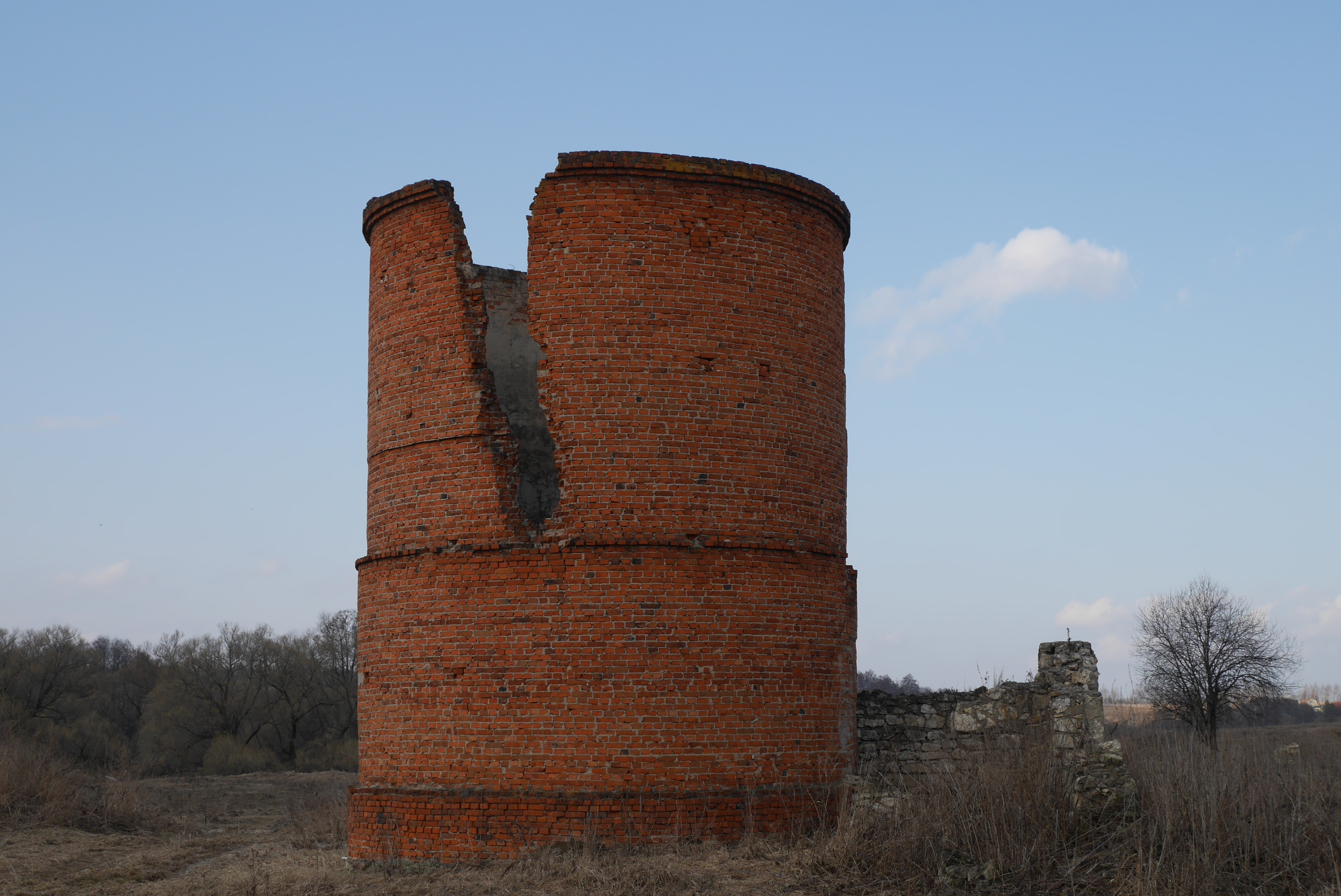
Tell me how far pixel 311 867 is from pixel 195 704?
106ft

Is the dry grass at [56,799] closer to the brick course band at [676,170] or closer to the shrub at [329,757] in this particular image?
the brick course band at [676,170]

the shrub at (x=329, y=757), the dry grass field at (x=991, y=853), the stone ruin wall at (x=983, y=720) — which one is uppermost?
the stone ruin wall at (x=983, y=720)

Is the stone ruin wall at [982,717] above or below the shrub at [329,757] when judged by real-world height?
above

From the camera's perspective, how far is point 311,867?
10680 mm

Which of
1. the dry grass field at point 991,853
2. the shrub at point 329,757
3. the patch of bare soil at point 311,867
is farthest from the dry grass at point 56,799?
the shrub at point 329,757

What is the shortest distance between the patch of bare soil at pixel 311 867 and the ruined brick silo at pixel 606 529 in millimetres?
360

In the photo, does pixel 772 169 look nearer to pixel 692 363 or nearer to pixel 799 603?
pixel 692 363

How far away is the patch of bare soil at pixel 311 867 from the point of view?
29.1ft

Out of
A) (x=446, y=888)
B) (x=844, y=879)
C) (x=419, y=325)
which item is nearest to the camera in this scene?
(x=844, y=879)

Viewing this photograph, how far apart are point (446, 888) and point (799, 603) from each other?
411 centimetres

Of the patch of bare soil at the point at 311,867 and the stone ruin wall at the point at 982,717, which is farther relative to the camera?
the stone ruin wall at the point at 982,717

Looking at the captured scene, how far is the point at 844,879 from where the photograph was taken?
8586mm

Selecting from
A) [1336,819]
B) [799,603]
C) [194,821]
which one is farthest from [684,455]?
[194,821]

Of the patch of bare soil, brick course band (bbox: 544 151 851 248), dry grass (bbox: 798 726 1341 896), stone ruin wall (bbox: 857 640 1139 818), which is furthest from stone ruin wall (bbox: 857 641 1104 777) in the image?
brick course band (bbox: 544 151 851 248)
